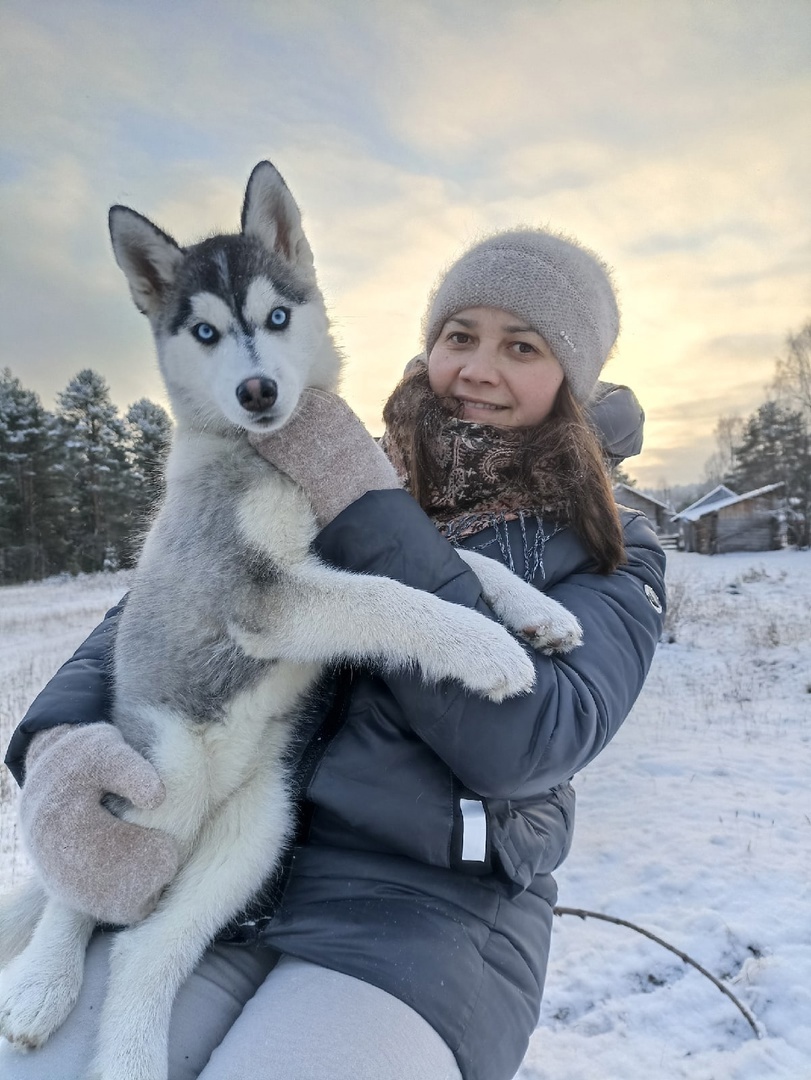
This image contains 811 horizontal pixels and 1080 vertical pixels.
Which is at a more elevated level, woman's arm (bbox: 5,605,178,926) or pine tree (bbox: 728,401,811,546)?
pine tree (bbox: 728,401,811,546)

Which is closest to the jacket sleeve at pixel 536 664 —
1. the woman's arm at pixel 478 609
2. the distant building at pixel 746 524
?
the woman's arm at pixel 478 609

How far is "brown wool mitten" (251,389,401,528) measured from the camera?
2.31 m

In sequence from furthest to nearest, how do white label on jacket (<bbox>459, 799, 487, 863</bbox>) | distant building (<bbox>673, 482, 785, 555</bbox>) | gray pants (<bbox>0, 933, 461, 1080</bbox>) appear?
1. distant building (<bbox>673, 482, 785, 555</bbox>)
2. white label on jacket (<bbox>459, 799, 487, 863</bbox>)
3. gray pants (<bbox>0, 933, 461, 1080</bbox>)

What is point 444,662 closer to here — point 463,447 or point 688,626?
point 463,447

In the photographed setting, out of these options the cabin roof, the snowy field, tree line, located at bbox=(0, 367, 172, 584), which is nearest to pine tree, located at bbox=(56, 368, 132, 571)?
tree line, located at bbox=(0, 367, 172, 584)

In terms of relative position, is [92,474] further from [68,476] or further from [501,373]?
[501,373]

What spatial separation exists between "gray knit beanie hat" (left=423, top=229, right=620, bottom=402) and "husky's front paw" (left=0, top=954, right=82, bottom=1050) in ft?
8.57

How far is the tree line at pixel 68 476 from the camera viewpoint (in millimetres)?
34906

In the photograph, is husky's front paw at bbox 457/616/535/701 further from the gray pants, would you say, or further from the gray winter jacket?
the gray pants

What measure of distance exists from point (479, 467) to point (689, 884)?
4.23 metres

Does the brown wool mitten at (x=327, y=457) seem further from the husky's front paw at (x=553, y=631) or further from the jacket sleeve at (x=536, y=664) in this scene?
the husky's front paw at (x=553, y=631)

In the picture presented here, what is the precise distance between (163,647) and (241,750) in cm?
44

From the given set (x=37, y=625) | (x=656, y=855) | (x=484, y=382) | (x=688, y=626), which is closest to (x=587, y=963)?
(x=656, y=855)

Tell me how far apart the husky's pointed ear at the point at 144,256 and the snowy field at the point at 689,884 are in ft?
12.9
